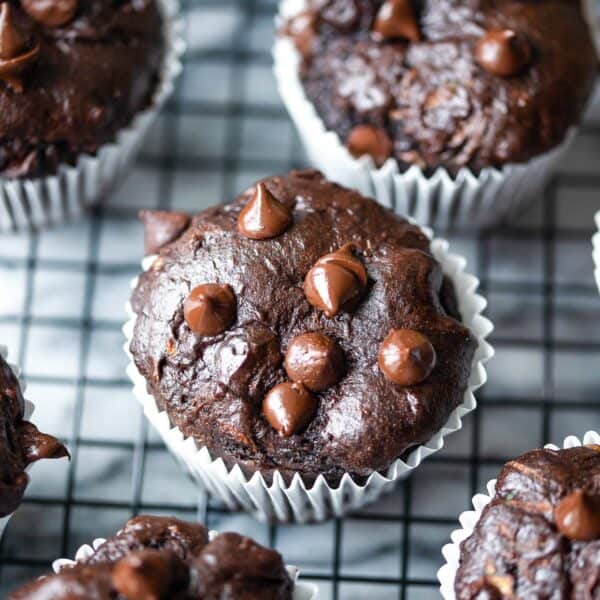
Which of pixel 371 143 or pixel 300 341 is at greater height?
pixel 371 143

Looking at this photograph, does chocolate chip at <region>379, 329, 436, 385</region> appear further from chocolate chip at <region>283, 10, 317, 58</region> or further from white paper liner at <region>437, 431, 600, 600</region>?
chocolate chip at <region>283, 10, 317, 58</region>

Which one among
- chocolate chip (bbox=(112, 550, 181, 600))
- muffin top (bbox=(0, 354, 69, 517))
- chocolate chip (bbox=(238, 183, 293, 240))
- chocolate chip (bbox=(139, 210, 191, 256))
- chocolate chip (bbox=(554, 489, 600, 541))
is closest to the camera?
chocolate chip (bbox=(112, 550, 181, 600))

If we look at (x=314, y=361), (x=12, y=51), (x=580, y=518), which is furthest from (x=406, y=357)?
(x=12, y=51)

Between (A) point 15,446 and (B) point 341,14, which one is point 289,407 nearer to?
(A) point 15,446

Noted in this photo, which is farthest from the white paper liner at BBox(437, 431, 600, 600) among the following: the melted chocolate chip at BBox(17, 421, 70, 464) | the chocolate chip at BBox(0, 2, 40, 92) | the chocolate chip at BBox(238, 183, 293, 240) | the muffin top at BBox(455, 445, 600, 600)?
the chocolate chip at BBox(0, 2, 40, 92)

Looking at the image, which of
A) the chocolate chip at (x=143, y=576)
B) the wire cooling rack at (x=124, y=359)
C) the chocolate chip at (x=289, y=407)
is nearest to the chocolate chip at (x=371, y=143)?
the wire cooling rack at (x=124, y=359)

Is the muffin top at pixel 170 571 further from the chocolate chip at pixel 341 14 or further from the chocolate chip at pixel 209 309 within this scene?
the chocolate chip at pixel 341 14

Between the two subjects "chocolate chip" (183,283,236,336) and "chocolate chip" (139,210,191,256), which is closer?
"chocolate chip" (183,283,236,336)
